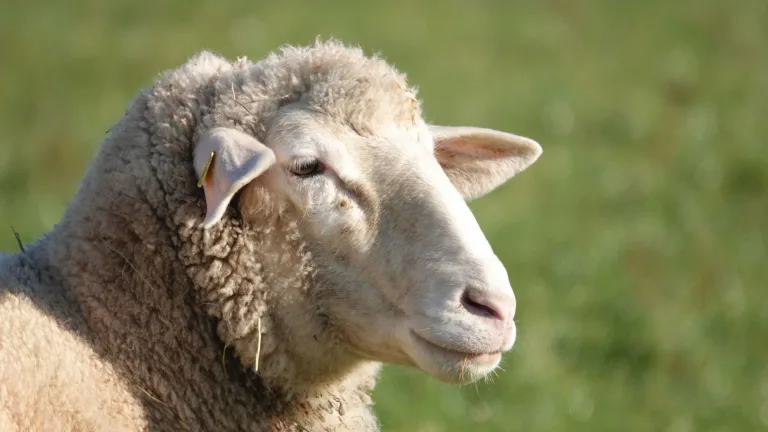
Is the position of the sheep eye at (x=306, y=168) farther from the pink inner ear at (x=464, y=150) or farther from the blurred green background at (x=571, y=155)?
the blurred green background at (x=571, y=155)

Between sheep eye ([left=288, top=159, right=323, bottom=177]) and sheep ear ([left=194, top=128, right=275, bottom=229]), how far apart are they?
3.8 inches

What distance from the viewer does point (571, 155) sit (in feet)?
33.4

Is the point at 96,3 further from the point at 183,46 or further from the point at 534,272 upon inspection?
the point at 534,272

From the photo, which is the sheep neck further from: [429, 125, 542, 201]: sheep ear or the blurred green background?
the blurred green background

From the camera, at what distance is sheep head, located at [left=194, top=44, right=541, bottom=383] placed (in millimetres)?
3092

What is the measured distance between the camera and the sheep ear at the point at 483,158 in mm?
3957

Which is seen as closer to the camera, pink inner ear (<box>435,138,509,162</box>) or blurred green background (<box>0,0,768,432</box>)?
pink inner ear (<box>435,138,509,162</box>)

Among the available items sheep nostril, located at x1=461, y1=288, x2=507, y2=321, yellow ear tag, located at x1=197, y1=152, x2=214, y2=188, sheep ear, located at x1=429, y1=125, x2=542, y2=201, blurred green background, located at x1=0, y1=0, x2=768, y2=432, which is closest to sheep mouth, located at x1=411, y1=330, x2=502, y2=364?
sheep nostril, located at x1=461, y1=288, x2=507, y2=321

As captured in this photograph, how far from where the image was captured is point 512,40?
13.0m

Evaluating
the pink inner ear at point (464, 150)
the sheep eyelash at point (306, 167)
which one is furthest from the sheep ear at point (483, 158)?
the sheep eyelash at point (306, 167)

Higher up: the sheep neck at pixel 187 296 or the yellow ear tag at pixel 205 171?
the yellow ear tag at pixel 205 171

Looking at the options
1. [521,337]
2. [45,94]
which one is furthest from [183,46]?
[521,337]

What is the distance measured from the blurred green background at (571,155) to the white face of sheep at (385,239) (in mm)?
2277

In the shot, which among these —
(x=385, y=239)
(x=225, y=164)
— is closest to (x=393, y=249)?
(x=385, y=239)
